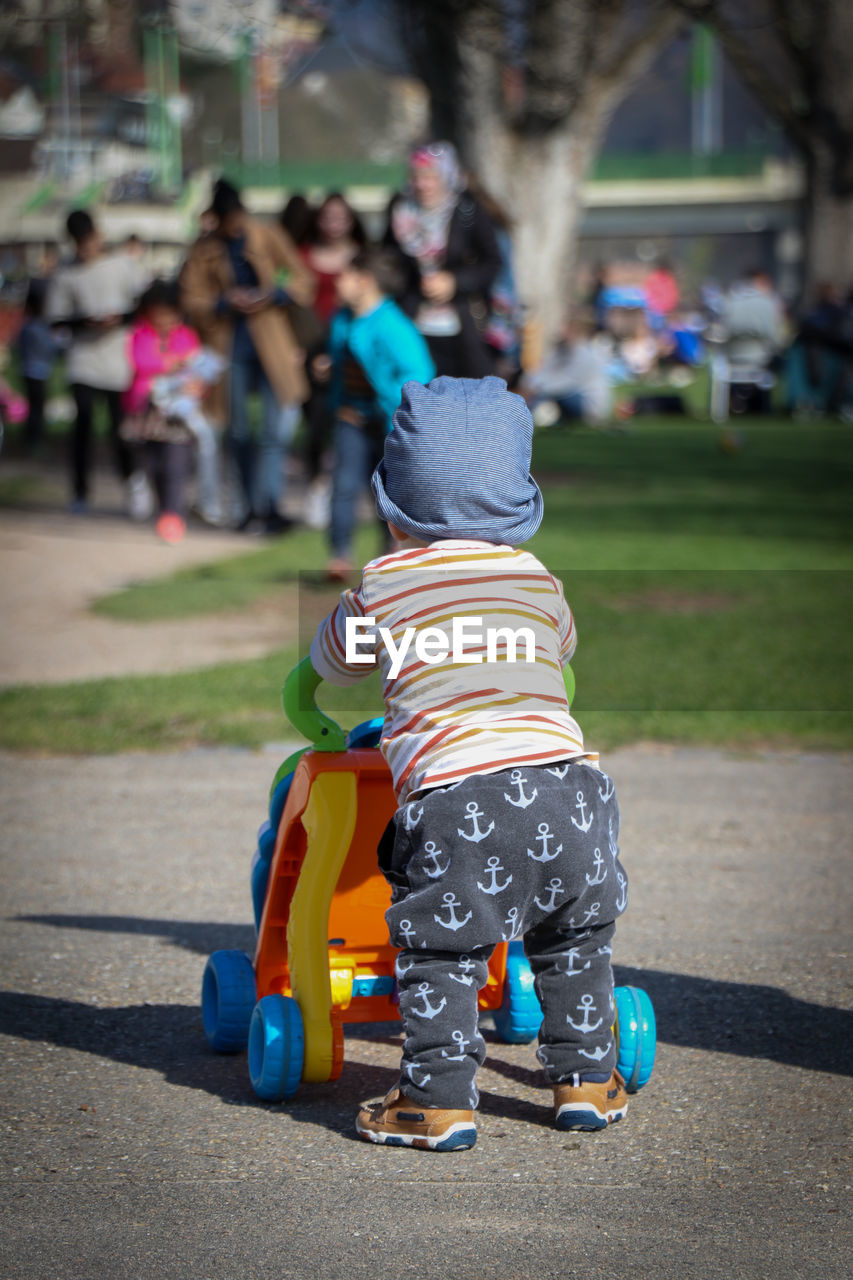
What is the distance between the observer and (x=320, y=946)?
123 inches

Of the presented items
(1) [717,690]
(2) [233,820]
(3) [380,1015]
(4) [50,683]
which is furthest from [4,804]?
(1) [717,690]

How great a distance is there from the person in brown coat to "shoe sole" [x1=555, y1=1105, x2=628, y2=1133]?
7864 millimetres

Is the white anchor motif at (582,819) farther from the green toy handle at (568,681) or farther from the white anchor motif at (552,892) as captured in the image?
the green toy handle at (568,681)

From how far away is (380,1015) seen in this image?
334 cm

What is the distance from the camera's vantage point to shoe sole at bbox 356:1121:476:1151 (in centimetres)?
289

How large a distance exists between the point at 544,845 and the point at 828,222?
2784 cm

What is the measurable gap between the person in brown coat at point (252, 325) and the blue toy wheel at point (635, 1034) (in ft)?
25.3

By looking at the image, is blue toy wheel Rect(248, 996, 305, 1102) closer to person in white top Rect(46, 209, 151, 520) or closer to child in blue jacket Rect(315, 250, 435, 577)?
child in blue jacket Rect(315, 250, 435, 577)

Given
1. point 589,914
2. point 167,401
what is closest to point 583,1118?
point 589,914

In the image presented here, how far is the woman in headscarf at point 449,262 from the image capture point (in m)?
9.33

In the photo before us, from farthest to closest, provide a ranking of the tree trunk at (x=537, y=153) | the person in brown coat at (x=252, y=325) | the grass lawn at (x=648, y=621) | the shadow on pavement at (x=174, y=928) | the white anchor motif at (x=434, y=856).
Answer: the tree trunk at (x=537, y=153)
the person in brown coat at (x=252, y=325)
the grass lawn at (x=648, y=621)
the shadow on pavement at (x=174, y=928)
the white anchor motif at (x=434, y=856)

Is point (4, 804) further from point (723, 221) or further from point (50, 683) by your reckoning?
point (723, 221)

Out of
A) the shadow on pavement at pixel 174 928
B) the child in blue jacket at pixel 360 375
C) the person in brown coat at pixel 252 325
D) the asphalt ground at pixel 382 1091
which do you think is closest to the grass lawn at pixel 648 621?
the child in blue jacket at pixel 360 375

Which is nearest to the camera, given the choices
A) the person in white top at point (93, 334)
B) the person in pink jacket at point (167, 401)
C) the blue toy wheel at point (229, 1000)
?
the blue toy wheel at point (229, 1000)
